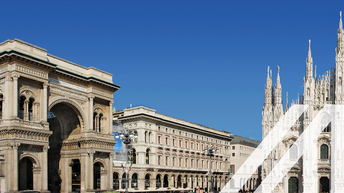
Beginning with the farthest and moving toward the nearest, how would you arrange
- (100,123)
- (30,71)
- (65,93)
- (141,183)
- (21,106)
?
1. (141,183)
2. (100,123)
3. (65,93)
4. (21,106)
5. (30,71)

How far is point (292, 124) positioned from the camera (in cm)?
6191

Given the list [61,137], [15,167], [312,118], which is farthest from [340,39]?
[15,167]

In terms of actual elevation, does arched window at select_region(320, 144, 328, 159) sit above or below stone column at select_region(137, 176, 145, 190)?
above

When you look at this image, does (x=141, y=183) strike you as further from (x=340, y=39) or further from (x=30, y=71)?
(x=340, y=39)

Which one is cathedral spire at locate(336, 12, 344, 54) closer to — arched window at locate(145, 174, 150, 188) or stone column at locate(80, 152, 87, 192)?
arched window at locate(145, 174, 150, 188)

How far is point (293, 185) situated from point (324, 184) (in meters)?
4.51

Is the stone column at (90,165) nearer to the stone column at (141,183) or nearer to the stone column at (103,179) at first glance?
the stone column at (103,179)

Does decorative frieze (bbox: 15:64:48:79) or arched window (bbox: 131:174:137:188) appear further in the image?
arched window (bbox: 131:174:137:188)

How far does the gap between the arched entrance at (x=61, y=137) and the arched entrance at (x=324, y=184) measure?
116ft

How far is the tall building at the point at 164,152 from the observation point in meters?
69.4

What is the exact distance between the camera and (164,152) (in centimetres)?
7475

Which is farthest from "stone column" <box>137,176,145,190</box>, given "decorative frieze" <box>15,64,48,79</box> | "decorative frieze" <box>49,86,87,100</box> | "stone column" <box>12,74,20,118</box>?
"stone column" <box>12,74,20,118</box>

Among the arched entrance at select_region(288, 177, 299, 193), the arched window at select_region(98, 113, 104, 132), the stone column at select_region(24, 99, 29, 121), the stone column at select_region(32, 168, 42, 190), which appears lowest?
the arched entrance at select_region(288, 177, 299, 193)

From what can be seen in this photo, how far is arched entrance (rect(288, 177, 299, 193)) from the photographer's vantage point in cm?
6078
